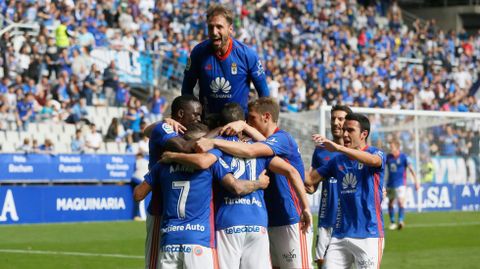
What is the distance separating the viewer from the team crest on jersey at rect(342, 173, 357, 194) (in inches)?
404

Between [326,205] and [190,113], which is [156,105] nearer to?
[326,205]

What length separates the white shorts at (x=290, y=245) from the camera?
9.87 m

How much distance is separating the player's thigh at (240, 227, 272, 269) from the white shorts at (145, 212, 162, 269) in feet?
3.78

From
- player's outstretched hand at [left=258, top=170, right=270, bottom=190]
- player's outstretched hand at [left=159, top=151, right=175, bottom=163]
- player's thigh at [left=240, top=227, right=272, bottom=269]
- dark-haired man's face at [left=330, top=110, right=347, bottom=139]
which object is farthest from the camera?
dark-haired man's face at [left=330, top=110, right=347, bottom=139]

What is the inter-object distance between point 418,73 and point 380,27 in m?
5.16

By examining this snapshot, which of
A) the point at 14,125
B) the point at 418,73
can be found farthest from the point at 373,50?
the point at 14,125

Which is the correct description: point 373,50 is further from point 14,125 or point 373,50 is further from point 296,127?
point 14,125

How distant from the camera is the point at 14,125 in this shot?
26328 mm

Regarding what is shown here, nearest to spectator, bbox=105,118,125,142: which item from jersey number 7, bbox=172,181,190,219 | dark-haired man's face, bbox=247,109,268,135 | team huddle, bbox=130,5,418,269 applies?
team huddle, bbox=130,5,418,269

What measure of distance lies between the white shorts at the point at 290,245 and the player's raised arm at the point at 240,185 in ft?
3.88

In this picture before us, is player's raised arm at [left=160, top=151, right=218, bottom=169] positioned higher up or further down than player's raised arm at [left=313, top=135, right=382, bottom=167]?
higher up

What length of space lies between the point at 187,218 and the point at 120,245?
11.1m

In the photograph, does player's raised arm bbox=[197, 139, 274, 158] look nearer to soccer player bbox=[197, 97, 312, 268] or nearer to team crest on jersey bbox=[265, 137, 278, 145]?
team crest on jersey bbox=[265, 137, 278, 145]

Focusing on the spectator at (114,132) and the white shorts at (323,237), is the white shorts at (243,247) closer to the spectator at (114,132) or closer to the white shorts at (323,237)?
the white shorts at (323,237)
